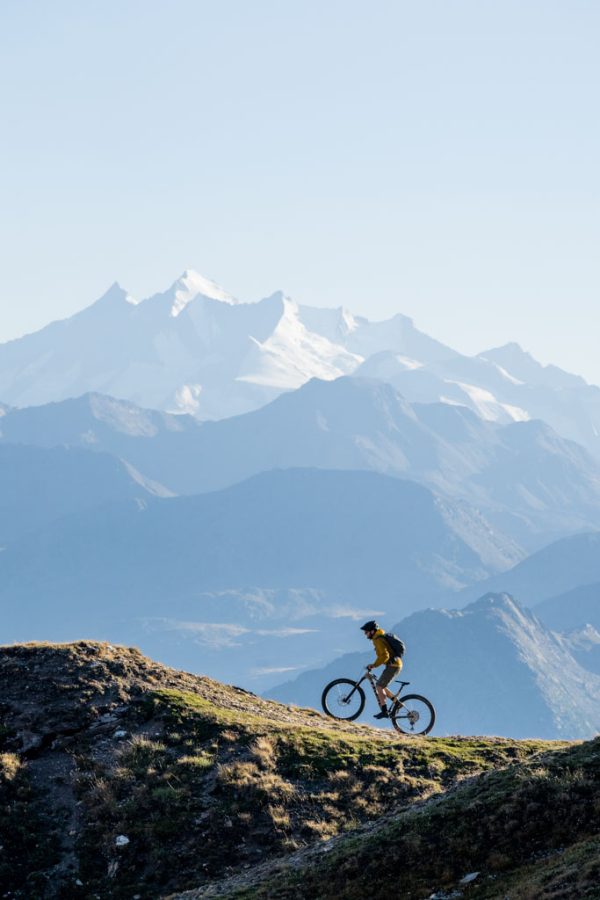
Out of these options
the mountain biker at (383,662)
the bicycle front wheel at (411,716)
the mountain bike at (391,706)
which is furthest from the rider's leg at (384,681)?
the bicycle front wheel at (411,716)

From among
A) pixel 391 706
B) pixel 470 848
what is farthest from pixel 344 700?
pixel 470 848

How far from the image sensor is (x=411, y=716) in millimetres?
39031

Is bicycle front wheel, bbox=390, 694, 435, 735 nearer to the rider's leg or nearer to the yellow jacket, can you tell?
the rider's leg

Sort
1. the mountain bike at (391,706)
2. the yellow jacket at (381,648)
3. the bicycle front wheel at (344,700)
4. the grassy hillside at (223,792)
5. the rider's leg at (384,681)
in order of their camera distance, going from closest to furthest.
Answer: the grassy hillside at (223,792), the yellow jacket at (381,648), the rider's leg at (384,681), the mountain bike at (391,706), the bicycle front wheel at (344,700)

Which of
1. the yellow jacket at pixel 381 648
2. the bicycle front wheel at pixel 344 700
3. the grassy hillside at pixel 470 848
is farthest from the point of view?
the bicycle front wheel at pixel 344 700

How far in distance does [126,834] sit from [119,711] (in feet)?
20.6

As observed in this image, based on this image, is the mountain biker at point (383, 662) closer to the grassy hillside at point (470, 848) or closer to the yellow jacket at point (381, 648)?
the yellow jacket at point (381, 648)

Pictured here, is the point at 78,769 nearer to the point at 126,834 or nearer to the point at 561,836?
the point at 126,834

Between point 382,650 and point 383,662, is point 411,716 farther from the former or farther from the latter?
point 382,650

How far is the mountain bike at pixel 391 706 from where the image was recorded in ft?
128

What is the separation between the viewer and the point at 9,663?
3831 cm

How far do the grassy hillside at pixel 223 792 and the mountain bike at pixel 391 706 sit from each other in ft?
3.22

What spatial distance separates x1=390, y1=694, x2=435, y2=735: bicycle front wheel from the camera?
128ft

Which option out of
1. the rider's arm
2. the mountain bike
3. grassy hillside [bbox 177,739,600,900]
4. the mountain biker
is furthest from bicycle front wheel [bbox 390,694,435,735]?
grassy hillside [bbox 177,739,600,900]
